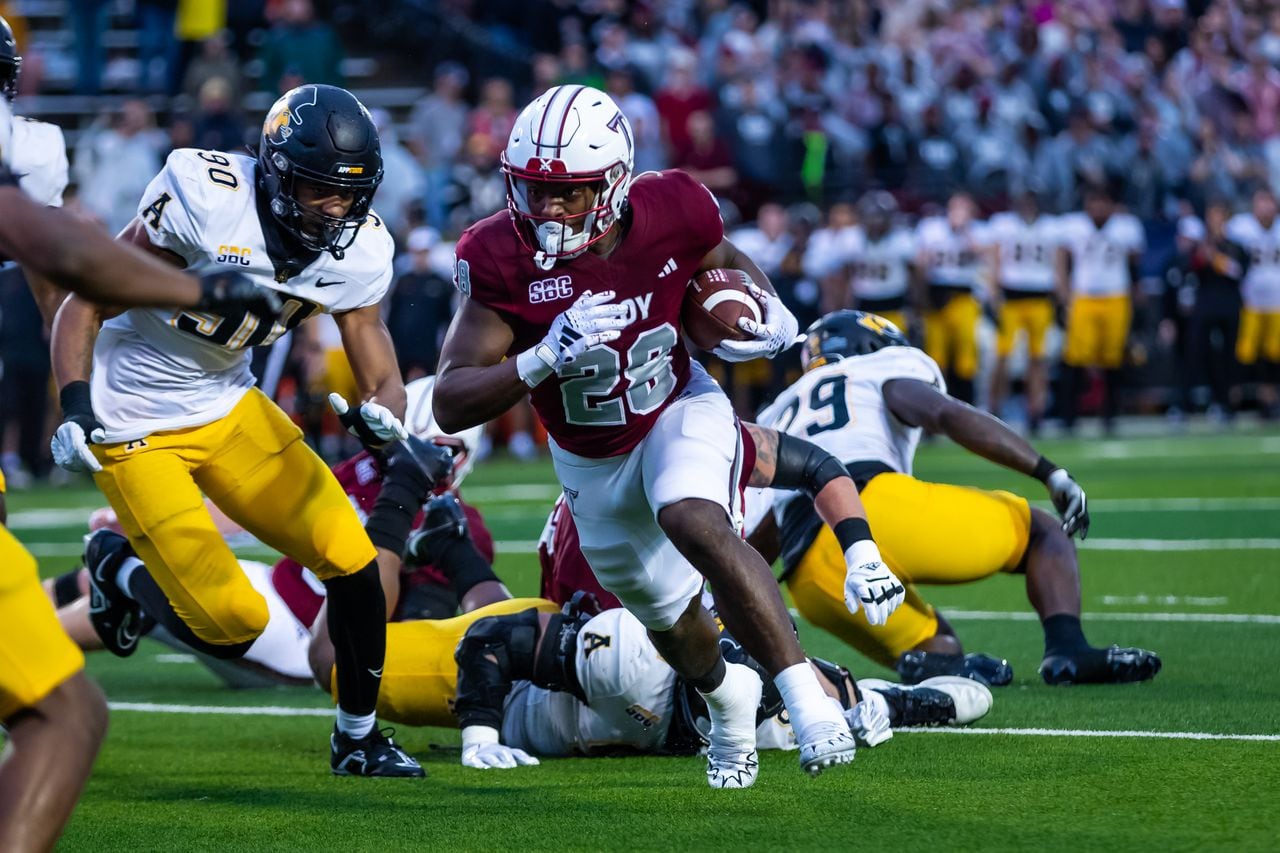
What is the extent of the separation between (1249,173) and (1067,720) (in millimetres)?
14025

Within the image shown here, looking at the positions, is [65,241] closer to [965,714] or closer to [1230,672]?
[965,714]

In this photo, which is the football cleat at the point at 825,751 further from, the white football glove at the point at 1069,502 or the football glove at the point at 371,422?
the white football glove at the point at 1069,502

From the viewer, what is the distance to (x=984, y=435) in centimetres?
559

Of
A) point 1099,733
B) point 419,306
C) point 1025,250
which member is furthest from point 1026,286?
point 1099,733

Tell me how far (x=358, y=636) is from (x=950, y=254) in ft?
38.7

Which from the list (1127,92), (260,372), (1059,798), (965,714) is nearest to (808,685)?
(1059,798)

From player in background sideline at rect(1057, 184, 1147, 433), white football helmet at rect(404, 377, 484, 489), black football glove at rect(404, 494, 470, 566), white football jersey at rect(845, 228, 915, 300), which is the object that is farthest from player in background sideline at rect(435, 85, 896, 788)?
player in background sideline at rect(1057, 184, 1147, 433)

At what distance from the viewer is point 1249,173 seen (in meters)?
17.8

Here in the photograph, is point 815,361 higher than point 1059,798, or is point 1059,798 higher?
point 815,361

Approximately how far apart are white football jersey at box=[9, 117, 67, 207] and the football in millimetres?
1683

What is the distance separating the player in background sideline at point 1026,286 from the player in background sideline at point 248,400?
38.5 ft

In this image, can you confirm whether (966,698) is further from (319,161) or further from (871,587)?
(319,161)

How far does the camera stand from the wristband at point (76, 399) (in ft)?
14.6

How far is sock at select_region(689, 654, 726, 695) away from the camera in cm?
440
